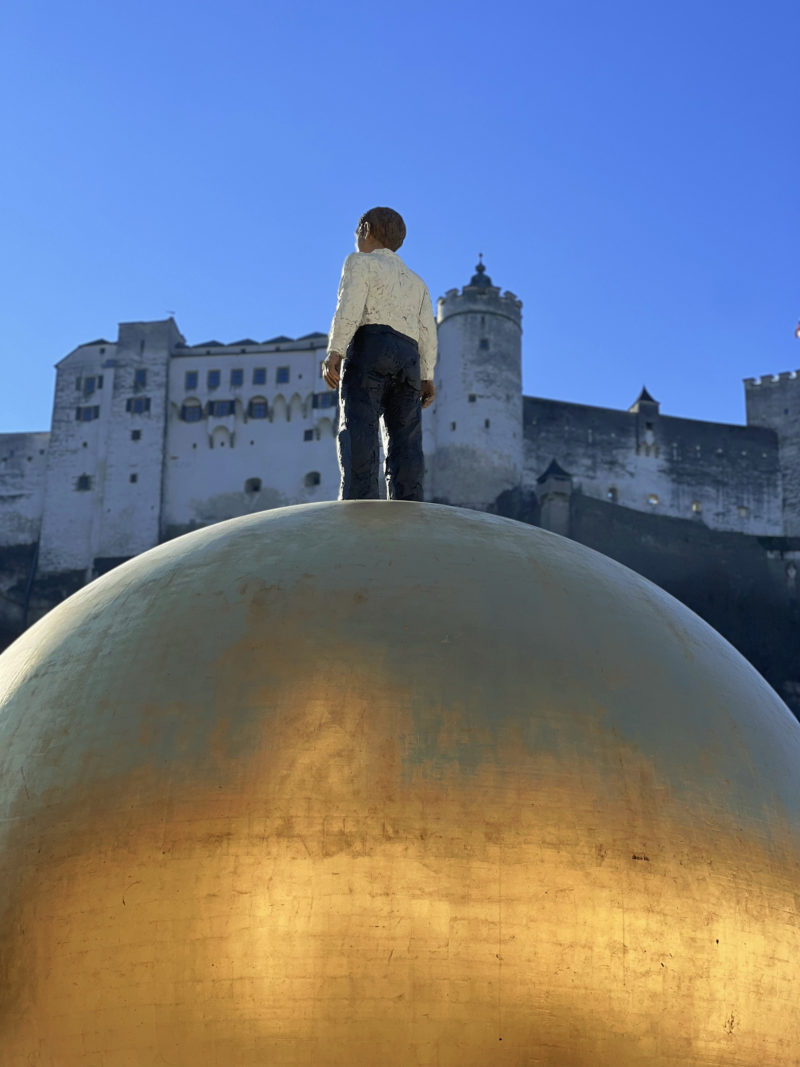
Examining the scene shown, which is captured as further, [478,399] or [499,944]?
[478,399]

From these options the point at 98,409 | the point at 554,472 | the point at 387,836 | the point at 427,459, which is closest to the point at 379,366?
the point at 387,836

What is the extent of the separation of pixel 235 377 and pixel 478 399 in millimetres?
12928

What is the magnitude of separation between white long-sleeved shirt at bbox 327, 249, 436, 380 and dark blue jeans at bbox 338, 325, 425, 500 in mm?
48

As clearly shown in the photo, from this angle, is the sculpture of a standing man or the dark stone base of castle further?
the dark stone base of castle

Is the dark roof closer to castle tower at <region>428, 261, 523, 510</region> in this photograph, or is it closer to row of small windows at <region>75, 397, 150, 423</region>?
castle tower at <region>428, 261, 523, 510</region>

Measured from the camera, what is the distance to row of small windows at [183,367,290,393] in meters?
78.4

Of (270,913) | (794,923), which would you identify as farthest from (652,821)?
(270,913)

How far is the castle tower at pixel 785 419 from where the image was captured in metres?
76.3

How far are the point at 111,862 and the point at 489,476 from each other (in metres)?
67.3

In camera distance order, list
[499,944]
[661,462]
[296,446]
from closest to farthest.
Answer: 1. [499,944]
2. [661,462]
3. [296,446]

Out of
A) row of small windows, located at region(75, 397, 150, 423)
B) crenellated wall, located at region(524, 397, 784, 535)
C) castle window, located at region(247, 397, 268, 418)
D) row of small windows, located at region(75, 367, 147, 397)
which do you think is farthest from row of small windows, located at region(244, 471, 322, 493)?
crenellated wall, located at region(524, 397, 784, 535)

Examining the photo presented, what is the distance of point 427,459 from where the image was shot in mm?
70188

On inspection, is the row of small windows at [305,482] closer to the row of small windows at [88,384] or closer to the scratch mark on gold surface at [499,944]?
the row of small windows at [88,384]

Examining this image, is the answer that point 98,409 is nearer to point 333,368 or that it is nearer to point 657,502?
point 657,502
